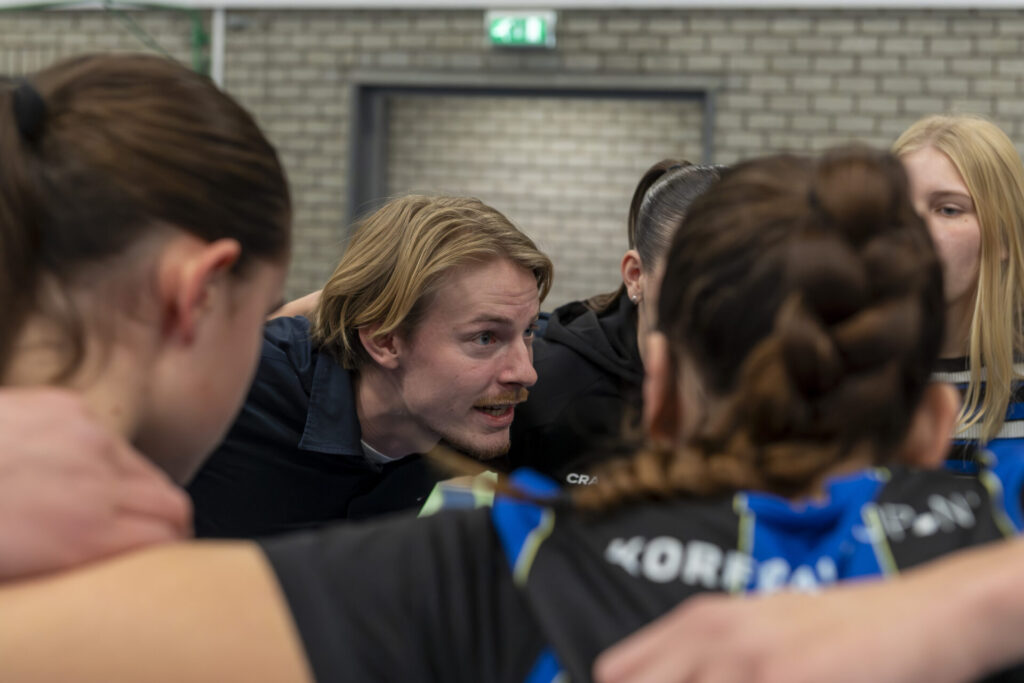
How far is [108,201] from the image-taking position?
1089 millimetres

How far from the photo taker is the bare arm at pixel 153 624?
34.9 inches

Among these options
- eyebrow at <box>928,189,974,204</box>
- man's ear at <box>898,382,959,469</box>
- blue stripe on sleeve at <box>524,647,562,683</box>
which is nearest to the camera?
blue stripe on sleeve at <box>524,647,562,683</box>

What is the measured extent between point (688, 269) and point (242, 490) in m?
1.87

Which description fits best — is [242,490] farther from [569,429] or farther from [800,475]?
[800,475]

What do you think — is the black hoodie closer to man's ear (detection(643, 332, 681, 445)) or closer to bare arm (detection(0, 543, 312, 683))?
man's ear (detection(643, 332, 681, 445))

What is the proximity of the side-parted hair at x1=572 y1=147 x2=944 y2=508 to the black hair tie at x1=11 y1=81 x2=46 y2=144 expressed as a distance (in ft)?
2.32

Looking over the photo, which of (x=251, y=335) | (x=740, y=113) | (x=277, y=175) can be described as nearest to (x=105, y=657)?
(x=251, y=335)

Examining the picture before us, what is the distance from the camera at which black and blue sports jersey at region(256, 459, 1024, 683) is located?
0.91 metres

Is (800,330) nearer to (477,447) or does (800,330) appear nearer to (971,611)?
(971,611)

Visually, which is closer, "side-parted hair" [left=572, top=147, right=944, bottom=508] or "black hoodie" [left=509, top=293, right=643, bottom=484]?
"side-parted hair" [left=572, top=147, right=944, bottom=508]

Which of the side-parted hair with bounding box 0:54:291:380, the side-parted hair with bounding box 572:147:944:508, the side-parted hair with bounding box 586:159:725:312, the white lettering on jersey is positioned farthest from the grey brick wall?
the white lettering on jersey

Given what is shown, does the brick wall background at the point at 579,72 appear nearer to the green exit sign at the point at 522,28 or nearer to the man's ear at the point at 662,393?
the green exit sign at the point at 522,28

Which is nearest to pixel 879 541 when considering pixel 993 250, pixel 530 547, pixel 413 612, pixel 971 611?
pixel 971 611

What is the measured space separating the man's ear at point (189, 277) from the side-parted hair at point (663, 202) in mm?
1760
